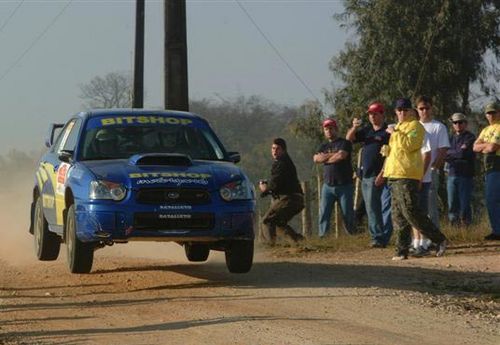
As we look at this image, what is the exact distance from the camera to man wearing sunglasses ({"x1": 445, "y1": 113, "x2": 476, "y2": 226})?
1538 centimetres

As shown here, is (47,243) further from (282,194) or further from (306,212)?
(306,212)

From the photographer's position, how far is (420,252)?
13.1 m

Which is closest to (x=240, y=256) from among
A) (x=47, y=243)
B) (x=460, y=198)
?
(x=47, y=243)

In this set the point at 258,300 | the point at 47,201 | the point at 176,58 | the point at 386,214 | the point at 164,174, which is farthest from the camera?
the point at 176,58

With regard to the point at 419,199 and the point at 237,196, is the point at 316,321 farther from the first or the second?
the point at 419,199

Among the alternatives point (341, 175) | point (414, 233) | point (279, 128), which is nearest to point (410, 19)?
point (341, 175)

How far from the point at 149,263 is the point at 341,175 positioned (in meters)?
4.23

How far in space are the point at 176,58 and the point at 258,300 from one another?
9386mm

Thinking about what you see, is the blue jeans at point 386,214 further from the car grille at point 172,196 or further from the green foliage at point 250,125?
the green foliage at point 250,125

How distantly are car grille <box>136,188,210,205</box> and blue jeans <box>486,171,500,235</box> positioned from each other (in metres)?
5.51

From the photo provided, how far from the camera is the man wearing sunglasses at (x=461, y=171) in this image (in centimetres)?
1538

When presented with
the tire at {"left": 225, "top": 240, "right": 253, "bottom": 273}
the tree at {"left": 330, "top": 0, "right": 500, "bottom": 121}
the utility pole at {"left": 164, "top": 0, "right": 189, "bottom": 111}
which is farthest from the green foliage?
the tire at {"left": 225, "top": 240, "right": 253, "bottom": 273}

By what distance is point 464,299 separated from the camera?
9672 mm

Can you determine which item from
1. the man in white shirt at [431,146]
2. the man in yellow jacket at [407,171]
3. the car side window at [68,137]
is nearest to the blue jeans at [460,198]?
the man in white shirt at [431,146]
